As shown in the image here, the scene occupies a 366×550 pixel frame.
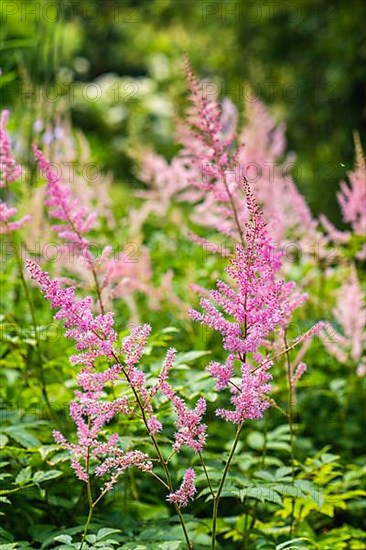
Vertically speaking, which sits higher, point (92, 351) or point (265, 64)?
point (265, 64)

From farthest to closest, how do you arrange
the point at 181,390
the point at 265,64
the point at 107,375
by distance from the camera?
the point at 265,64 → the point at 181,390 → the point at 107,375

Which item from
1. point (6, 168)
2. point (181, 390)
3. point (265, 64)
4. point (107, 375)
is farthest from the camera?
point (265, 64)

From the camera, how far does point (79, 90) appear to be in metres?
14.5

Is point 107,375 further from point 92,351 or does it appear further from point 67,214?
point 67,214

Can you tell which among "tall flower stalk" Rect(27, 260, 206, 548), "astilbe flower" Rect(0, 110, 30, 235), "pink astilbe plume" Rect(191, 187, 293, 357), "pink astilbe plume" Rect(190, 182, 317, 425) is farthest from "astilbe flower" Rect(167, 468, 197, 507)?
"astilbe flower" Rect(0, 110, 30, 235)

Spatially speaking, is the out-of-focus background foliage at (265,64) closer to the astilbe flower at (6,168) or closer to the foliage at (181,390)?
the foliage at (181,390)

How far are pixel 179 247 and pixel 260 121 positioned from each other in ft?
3.43

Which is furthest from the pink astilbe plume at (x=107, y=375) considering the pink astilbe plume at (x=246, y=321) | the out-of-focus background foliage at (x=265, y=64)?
the out-of-focus background foliage at (x=265, y=64)

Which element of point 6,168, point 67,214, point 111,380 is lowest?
point 111,380

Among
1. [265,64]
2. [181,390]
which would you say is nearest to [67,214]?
[181,390]

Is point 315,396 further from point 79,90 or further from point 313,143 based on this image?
point 79,90

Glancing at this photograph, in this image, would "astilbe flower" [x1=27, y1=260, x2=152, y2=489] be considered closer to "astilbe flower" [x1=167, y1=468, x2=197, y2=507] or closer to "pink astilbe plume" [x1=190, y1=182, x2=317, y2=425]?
"astilbe flower" [x1=167, y1=468, x2=197, y2=507]

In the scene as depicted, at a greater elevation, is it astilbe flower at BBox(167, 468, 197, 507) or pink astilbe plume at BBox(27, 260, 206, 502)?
pink astilbe plume at BBox(27, 260, 206, 502)

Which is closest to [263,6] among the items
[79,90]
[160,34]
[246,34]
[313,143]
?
[246,34]
